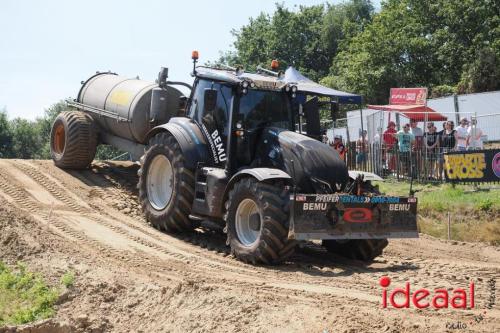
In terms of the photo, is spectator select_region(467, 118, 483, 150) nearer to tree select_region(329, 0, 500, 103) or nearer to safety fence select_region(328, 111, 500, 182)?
safety fence select_region(328, 111, 500, 182)

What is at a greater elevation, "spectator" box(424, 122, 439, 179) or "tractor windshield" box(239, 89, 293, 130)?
"tractor windshield" box(239, 89, 293, 130)

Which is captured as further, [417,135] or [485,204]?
[417,135]

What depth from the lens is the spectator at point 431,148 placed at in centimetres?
1555

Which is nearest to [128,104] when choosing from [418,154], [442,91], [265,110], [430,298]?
[265,110]

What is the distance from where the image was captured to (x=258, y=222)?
8.91m

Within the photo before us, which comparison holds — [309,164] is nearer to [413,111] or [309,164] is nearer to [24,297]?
[24,297]

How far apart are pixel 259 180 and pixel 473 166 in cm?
733

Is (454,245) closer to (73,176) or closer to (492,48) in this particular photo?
(73,176)

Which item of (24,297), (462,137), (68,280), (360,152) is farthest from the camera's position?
(360,152)

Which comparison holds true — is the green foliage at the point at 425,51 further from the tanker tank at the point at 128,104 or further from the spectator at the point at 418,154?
the tanker tank at the point at 128,104

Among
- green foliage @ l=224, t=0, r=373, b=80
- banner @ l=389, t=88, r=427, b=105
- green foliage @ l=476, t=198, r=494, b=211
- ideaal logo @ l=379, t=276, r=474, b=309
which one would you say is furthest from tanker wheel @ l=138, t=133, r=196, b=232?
green foliage @ l=224, t=0, r=373, b=80

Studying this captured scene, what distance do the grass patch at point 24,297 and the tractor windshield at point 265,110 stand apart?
3646mm

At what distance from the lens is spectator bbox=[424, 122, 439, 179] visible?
15555 mm

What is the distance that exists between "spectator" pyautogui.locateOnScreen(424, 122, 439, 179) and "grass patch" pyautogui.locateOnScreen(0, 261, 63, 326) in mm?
9915
